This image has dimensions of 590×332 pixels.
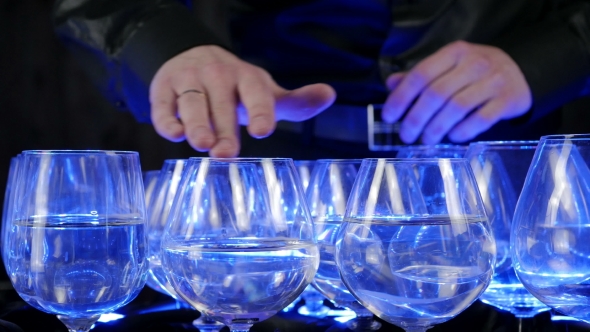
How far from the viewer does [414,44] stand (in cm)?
150

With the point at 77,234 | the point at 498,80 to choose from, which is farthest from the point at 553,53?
the point at 77,234

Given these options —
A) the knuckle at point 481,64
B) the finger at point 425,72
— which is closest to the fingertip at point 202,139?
the finger at point 425,72

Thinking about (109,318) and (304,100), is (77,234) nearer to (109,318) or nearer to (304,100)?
(109,318)

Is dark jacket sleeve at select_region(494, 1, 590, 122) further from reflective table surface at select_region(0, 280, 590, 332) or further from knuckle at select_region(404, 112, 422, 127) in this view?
reflective table surface at select_region(0, 280, 590, 332)

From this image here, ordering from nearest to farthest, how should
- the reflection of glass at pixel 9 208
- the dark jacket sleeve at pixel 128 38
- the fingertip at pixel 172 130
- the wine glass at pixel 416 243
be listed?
the wine glass at pixel 416 243
the reflection of glass at pixel 9 208
the fingertip at pixel 172 130
the dark jacket sleeve at pixel 128 38

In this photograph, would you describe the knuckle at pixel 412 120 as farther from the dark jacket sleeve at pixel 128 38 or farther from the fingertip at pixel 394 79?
the dark jacket sleeve at pixel 128 38

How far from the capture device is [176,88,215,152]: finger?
0.84 m

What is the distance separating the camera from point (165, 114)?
101 cm

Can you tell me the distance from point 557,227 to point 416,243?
0.48 feet

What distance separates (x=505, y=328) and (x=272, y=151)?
1.06m

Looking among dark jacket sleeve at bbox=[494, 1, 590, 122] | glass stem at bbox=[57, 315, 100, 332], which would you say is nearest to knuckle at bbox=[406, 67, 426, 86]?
dark jacket sleeve at bbox=[494, 1, 590, 122]

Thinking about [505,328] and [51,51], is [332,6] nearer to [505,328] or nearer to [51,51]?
[505,328]

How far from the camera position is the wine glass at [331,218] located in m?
0.68

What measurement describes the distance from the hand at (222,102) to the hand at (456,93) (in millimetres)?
381
